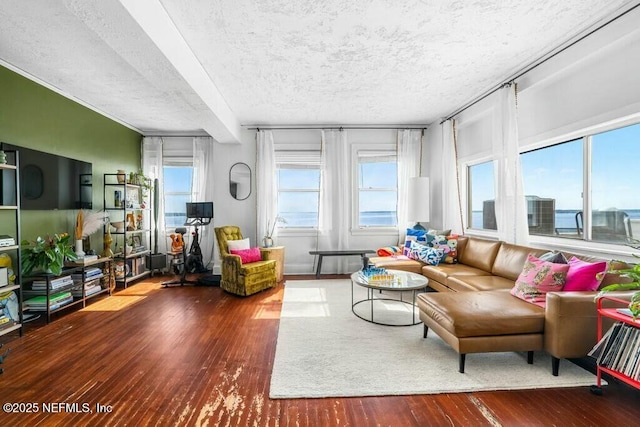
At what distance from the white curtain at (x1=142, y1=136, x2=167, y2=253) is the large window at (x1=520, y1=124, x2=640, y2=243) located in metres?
5.92

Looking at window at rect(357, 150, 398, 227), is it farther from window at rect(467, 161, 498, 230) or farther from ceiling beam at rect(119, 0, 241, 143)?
ceiling beam at rect(119, 0, 241, 143)

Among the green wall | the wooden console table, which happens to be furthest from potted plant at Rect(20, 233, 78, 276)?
the wooden console table

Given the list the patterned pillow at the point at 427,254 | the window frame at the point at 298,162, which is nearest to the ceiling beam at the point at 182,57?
the window frame at the point at 298,162

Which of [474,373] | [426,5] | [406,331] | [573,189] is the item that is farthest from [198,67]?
[573,189]

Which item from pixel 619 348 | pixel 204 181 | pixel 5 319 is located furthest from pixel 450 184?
pixel 5 319

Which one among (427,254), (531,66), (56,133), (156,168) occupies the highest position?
(531,66)

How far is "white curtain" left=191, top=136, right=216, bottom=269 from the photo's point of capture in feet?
19.0

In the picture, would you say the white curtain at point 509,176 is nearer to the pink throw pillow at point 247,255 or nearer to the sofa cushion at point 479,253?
the sofa cushion at point 479,253

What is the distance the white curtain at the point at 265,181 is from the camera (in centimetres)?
553

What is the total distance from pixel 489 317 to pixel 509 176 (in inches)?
81.4

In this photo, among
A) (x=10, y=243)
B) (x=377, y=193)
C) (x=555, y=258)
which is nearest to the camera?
(x=555, y=258)

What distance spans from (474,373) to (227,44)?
345 centimetres

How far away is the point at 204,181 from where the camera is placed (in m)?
5.80

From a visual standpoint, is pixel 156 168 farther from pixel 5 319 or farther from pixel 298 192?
pixel 5 319
